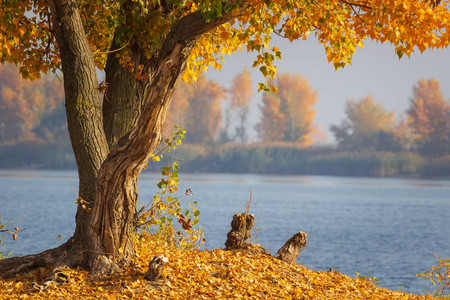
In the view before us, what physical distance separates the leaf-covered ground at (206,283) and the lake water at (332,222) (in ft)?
6.62

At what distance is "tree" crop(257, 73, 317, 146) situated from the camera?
209ft

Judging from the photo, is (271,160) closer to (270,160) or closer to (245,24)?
(270,160)

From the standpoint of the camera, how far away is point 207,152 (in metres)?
64.3

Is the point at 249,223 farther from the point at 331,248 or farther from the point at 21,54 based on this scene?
the point at 331,248

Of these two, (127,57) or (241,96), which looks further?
(241,96)

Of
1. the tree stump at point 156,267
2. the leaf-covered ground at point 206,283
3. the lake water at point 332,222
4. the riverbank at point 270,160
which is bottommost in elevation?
the lake water at point 332,222

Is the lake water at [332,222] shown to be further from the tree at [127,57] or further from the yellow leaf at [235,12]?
the yellow leaf at [235,12]

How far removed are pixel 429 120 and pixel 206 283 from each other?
59.1 metres

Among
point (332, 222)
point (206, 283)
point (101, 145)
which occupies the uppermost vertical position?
point (101, 145)

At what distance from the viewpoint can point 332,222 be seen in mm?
30359

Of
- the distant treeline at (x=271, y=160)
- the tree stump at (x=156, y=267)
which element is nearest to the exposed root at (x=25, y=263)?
the tree stump at (x=156, y=267)

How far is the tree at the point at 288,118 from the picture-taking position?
209 ft

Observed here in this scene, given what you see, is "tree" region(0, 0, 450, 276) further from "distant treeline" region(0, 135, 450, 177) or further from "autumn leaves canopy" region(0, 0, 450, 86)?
"distant treeline" region(0, 135, 450, 177)

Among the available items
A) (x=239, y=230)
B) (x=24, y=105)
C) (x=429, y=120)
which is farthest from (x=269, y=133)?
(x=239, y=230)
